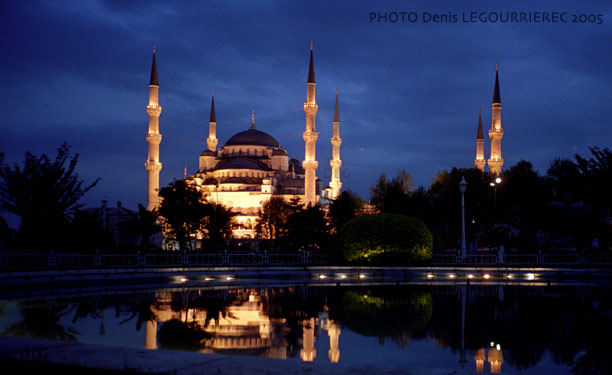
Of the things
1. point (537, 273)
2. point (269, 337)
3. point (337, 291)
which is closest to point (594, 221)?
point (537, 273)

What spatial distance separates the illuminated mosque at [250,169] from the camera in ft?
218

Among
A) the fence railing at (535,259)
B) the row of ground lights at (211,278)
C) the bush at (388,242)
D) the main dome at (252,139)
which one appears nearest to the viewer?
the row of ground lights at (211,278)

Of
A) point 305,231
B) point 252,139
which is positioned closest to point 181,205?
point 305,231

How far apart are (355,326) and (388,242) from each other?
673 inches

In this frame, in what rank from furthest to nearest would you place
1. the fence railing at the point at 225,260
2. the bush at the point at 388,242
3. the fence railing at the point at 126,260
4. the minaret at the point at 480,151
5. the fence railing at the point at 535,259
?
1. the minaret at the point at 480,151
2. the bush at the point at 388,242
3. the fence railing at the point at 535,259
4. the fence railing at the point at 225,260
5. the fence railing at the point at 126,260

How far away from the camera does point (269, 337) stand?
8.82m

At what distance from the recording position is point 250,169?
85.0 metres

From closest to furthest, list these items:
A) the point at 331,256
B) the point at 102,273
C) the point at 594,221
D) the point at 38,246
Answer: the point at 102,273, the point at 38,246, the point at 331,256, the point at 594,221

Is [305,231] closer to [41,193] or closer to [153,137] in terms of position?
[41,193]

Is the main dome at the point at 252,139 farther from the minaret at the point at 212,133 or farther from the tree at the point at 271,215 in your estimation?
the tree at the point at 271,215

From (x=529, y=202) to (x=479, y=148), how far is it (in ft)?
120

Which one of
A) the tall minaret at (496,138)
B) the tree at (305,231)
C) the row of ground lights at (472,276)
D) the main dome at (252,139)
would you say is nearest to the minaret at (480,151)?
the tall minaret at (496,138)

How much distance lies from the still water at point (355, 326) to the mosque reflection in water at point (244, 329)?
15mm

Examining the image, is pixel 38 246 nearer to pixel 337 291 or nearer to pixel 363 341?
pixel 337 291
